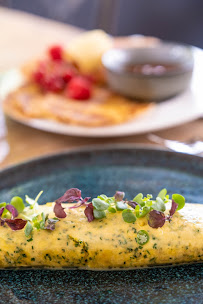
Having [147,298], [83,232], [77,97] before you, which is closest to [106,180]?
[83,232]

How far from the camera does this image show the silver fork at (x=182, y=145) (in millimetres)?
1949

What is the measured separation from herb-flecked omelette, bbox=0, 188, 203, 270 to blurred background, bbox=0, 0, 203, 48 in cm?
343

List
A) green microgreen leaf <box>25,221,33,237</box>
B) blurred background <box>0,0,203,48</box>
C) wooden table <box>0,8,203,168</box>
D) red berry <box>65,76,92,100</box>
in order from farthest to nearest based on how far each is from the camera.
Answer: blurred background <box>0,0,203,48</box> → red berry <box>65,76,92,100</box> → wooden table <box>0,8,203,168</box> → green microgreen leaf <box>25,221,33,237</box>

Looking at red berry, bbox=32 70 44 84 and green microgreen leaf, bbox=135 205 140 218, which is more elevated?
green microgreen leaf, bbox=135 205 140 218

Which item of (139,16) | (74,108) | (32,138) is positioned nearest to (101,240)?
(32,138)

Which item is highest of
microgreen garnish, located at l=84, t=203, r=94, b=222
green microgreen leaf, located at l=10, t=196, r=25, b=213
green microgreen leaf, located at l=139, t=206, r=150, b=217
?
green microgreen leaf, located at l=139, t=206, r=150, b=217

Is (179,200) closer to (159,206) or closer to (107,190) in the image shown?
(159,206)

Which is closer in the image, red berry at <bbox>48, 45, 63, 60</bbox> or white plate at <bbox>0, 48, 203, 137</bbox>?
white plate at <bbox>0, 48, 203, 137</bbox>

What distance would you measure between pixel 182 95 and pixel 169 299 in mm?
1632

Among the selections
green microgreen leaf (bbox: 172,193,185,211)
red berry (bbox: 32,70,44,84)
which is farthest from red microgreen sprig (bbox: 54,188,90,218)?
red berry (bbox: 32,70,44,84)

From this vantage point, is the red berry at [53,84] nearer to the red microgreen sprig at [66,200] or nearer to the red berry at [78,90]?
the red berry at [78,90]

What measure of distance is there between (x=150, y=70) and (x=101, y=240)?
5.20 feet

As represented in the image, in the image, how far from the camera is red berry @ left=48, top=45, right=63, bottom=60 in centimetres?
→ 287

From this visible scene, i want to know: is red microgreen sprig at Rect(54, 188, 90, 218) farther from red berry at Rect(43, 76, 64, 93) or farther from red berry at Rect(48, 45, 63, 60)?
red berry at Rect(48, 45, 63, 60)
